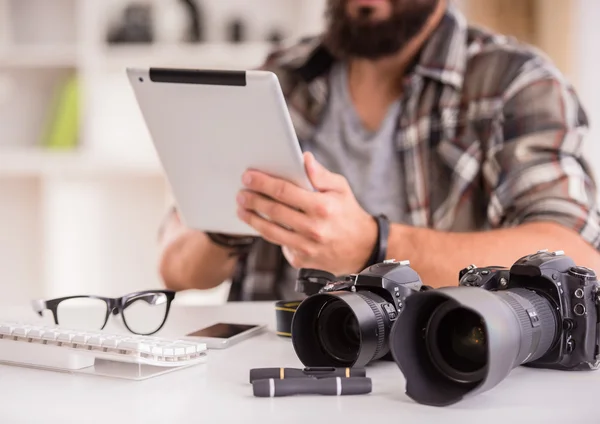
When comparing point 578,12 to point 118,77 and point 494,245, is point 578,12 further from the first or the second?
point 118,77

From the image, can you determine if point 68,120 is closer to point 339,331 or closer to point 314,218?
point 314,218

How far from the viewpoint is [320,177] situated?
1.08m

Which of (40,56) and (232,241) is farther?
(40,56)

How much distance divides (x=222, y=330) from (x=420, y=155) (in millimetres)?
726

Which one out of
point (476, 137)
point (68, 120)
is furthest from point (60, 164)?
point (476, 137)

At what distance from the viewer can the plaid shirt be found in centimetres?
139

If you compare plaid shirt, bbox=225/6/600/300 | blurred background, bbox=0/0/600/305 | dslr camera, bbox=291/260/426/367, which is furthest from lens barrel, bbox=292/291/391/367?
blurred background, bbox=0/0/600/305

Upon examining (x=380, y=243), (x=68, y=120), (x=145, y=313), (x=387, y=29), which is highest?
(x=387, y=29)

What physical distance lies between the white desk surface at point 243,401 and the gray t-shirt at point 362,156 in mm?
822

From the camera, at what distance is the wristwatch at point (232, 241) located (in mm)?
1427

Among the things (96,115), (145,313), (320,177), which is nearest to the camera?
(320,177)

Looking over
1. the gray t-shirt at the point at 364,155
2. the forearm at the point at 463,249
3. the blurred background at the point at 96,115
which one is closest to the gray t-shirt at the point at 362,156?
the gray t-shirt at the point at 364,155

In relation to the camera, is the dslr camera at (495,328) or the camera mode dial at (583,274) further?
the camera mode dial at (583,274)

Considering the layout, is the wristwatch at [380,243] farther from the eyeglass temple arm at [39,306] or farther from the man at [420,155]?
the eyeglass temple arm at [39,306]
